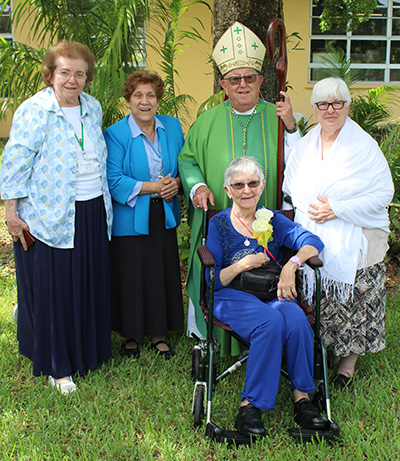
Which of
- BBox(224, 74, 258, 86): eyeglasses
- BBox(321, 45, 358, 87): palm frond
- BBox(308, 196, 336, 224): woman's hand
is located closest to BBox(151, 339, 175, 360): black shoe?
BBox(308, 196, 336, 224): woman's hand

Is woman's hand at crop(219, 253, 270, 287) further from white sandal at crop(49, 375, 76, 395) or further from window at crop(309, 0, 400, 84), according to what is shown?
window at crop(309, 0, 400, 84)

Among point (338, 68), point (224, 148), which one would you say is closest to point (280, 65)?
point (224, 148)

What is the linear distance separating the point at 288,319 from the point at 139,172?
4.74 ft

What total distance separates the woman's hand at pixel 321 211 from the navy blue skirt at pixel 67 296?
1.36m

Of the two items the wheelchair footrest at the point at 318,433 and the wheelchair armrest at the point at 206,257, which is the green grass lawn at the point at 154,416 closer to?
the wheelchair footrest at the point at 318,433

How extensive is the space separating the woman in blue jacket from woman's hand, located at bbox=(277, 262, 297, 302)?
3.29 ft

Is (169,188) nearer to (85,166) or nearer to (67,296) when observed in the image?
(85,166)

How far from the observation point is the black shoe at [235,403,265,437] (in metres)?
2.82

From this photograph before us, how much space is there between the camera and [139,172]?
3.65 metres

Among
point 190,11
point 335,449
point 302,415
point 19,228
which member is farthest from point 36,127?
point 190,11

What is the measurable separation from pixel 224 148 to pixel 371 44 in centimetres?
838

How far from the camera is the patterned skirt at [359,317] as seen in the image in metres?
3.33

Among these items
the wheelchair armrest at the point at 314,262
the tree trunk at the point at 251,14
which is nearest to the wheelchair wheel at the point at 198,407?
the wheelchair armrest at the point at 314,262

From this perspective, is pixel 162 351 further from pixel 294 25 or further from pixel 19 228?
pixel 294 25
